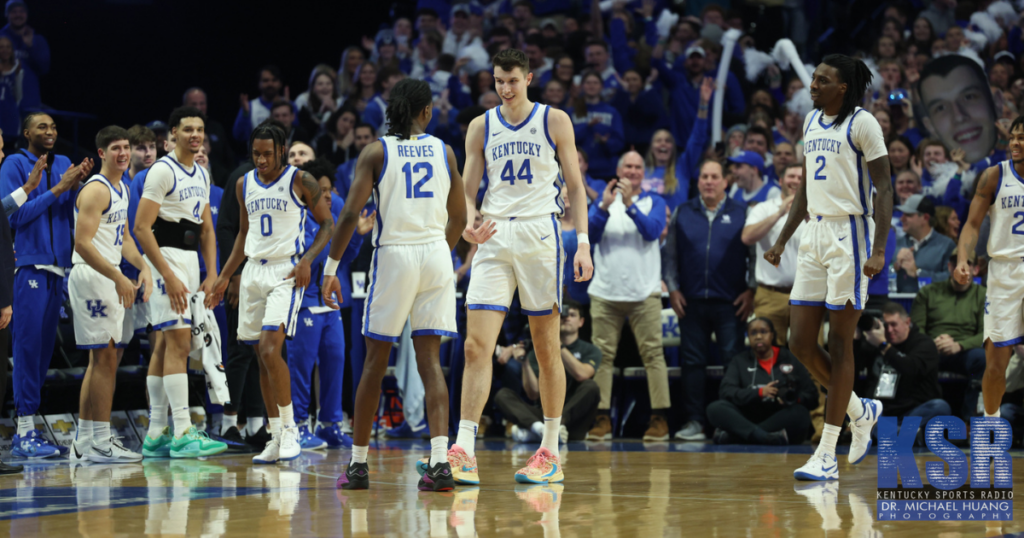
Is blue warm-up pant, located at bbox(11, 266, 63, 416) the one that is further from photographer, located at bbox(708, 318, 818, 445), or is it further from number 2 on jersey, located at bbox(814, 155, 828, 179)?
number 2 on jersey, located at bbox(814, 155, 828, 179)

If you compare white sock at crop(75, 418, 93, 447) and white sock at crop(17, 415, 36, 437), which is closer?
white sock at crop(75, 418, 93, 447)

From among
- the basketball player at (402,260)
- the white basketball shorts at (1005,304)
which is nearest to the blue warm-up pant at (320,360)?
the basketball player at (402,260)

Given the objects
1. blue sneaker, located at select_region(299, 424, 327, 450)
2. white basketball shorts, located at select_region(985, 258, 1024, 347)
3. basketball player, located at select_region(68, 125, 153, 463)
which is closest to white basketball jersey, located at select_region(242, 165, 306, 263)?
basketball player, located at select_region(68, 125, 153, 463)

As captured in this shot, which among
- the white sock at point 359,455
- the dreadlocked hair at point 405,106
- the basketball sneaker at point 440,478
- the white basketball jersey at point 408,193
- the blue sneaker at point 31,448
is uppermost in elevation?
the dreadlocked hair at point 405,106

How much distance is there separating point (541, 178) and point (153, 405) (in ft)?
11.9

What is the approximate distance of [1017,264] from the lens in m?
6.26

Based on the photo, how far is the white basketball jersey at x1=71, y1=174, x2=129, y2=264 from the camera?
Answer: 23.3ft

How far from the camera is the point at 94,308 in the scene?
702 centimetres

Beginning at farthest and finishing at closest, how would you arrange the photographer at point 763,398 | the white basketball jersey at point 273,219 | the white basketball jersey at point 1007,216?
the photographer at point 763,398 < the white basketball jersey at point 273,219 < the white basketball jersey at point 1007,216

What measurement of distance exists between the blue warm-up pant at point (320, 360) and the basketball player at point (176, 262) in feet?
2.83

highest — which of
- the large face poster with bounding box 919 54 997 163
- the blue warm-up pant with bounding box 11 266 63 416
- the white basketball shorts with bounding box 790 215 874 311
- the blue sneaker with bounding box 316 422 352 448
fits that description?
the large face poster with bounding box 919 54 997 163

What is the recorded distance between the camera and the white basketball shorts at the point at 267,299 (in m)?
6.51

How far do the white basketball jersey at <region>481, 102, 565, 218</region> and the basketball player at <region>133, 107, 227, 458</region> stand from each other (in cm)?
251

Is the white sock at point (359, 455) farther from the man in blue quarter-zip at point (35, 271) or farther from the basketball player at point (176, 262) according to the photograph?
the man in blue quarter-zip at point (35, 271)
